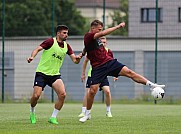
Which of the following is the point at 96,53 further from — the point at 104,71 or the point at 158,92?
the point at 158,92

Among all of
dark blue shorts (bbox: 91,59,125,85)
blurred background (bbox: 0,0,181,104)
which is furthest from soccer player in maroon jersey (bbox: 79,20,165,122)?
blurred background (bbox: 0,0,181,104)

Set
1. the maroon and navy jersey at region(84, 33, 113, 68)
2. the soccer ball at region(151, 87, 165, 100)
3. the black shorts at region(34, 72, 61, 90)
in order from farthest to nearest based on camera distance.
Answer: the black shorts at region(34, 72, 61, 90), the maroon and navy jersey at region(84, 33, 113, 68), the soccer ball at region(151, 87, 165, 100)

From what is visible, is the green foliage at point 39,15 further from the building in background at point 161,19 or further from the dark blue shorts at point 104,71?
the dark blue shorts at point 104,71

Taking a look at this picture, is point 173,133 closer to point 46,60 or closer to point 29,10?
point 46,60

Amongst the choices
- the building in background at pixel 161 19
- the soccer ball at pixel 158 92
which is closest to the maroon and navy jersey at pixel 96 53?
the soccer ball at pixel 158 92

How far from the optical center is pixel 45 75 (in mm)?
13969

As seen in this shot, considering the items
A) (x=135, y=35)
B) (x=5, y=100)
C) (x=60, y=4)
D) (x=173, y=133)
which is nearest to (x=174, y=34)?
(x=135, y=35)

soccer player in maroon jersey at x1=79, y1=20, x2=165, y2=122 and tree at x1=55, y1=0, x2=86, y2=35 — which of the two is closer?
soccer player in maroon jersey at x1=79, y1=20, x2=165, y2=122

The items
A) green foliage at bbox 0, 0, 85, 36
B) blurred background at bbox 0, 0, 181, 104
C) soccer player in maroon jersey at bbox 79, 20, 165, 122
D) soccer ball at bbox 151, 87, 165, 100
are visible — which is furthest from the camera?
green foliage at bbox 0, 0, 85, 36

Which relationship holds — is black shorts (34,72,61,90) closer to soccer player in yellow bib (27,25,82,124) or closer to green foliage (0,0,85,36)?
soccer player in yellow bib (27,25,82,124)

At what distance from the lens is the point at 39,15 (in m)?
60.0

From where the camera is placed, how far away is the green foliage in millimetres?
53737

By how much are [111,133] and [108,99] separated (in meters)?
5.19

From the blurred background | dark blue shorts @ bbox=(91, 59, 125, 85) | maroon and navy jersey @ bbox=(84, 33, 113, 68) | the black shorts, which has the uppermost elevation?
maroon and navy jersey @ bbox=(84, 33, 113, 68)
